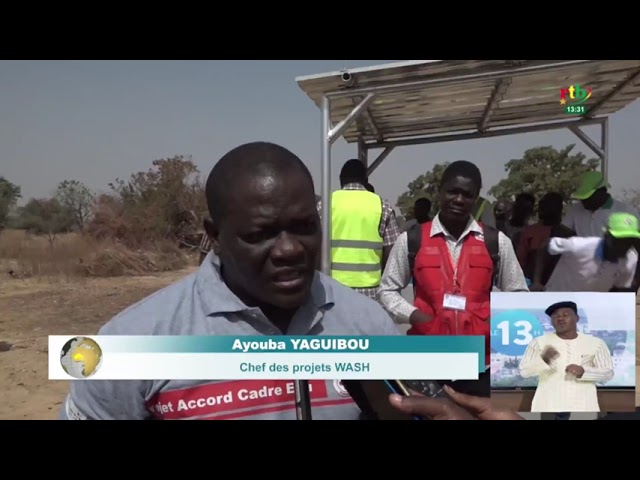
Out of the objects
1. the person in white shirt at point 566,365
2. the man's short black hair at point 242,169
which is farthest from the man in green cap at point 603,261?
the man's short black hair at point 242,169

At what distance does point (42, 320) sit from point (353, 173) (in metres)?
1.69

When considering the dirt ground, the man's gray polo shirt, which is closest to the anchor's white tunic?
the man's gray polo shirt

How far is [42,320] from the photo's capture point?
2705 mm

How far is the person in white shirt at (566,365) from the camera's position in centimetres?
254

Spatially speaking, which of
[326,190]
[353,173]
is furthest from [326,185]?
[353,173]

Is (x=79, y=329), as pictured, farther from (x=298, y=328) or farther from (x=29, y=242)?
(x=298, y=328)

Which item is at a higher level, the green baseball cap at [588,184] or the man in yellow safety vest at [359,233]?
the green baseball cap at [588,184]

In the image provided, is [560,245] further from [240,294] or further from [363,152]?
[240,294]

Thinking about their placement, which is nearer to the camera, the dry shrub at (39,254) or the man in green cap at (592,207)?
the man in green cap at (592,207)

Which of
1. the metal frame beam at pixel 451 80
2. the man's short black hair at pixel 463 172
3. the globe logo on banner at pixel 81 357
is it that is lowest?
the globe logo on banner at pixel 81 357

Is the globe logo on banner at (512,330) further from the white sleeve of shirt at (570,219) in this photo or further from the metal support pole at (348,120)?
the metal support pole at (348,120)

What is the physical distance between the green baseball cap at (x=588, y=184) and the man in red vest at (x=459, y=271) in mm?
451

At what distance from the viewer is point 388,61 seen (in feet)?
8.52

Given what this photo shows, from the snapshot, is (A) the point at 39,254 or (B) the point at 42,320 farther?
(A) the point at 39,254
